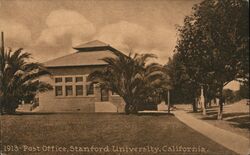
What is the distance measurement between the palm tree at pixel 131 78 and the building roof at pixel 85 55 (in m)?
0.17

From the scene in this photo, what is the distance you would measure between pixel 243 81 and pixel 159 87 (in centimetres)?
148

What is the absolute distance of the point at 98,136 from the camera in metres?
5.54

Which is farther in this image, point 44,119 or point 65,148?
point 44,119

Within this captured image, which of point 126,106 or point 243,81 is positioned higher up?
point 243,81

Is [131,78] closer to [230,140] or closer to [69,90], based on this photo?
[69,90]

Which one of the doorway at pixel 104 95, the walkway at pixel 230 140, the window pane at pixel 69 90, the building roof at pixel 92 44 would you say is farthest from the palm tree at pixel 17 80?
the walkway at pixel 230 140

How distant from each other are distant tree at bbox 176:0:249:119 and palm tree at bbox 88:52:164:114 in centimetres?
67

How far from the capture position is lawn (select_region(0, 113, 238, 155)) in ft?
17.4

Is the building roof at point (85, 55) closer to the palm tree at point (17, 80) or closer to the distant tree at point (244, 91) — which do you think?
the palm tree at point (17, 80)

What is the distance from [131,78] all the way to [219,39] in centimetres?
175

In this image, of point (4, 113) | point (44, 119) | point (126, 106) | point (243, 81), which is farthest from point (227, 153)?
point (4, 113)

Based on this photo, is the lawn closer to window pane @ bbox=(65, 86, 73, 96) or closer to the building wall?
the building wall

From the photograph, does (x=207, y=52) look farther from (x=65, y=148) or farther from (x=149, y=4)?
(x=65, y=148)

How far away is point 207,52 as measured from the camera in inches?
262
